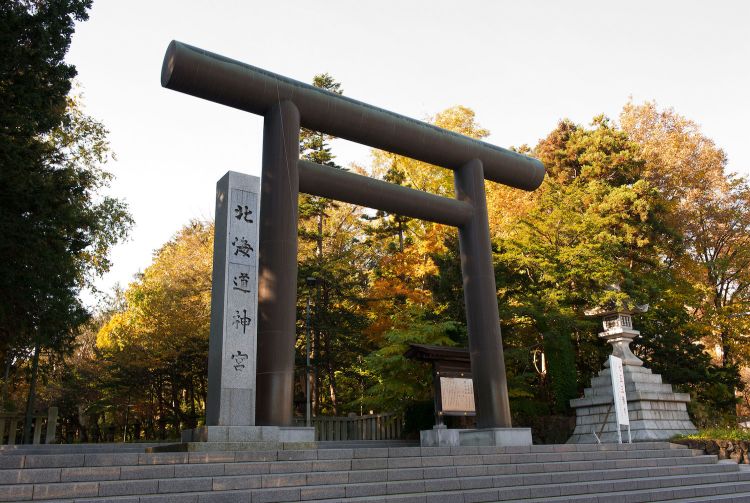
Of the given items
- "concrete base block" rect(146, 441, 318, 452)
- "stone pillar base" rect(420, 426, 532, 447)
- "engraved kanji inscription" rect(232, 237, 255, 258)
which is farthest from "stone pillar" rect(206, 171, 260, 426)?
"stone pillar base" rect(420, 426, 532, 447)

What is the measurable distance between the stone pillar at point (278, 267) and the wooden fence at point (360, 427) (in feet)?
32.1

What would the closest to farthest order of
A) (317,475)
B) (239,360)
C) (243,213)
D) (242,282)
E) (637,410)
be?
(317,475)
(239,360)
(242,282)
(243,213)
(637,410)

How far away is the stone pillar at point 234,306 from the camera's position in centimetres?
864

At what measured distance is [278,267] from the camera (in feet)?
32.1

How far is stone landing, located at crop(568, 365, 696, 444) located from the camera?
16766mm

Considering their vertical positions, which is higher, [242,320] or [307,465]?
[242,320]

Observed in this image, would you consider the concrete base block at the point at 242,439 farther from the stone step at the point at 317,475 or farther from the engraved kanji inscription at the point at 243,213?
the engraved kanji inscription at the point at 243,213

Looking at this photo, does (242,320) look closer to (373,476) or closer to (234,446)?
(234,446)

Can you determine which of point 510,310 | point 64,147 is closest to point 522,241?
point 510,310

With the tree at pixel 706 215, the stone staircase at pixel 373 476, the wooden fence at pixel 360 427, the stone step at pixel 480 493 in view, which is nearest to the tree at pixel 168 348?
the wooden fence at pixel 360 427

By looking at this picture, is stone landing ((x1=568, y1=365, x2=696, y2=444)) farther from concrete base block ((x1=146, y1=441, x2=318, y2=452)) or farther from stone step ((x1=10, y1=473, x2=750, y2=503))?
concrete base block ((x1=146, y1=441, x2=318, y2=452))

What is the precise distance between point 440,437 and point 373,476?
5.75m

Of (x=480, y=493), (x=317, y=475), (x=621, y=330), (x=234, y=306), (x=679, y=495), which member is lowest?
(x=679, y=495)

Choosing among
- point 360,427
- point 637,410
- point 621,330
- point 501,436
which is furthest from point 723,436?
point 360,427
